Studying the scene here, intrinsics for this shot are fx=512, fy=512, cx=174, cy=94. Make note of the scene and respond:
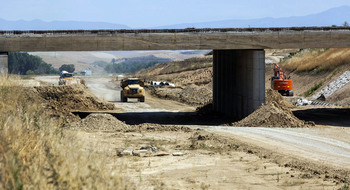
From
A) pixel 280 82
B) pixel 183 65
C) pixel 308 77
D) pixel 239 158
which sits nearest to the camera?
pixel 239 158

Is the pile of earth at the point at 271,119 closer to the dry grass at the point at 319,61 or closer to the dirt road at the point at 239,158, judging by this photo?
the dirt road at the point at 239,158

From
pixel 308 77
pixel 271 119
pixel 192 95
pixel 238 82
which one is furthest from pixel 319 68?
pixel 271 119

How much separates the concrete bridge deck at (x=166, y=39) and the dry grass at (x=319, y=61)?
106ft

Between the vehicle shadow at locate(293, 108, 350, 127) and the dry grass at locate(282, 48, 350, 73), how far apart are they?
23.5m

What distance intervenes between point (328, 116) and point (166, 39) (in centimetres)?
1423

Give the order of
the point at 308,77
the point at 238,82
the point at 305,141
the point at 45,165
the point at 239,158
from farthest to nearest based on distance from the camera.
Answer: the point at 308,77 < the point at 238,82 < the point at 305,141 < the point at 239,158 < the point at 45,165

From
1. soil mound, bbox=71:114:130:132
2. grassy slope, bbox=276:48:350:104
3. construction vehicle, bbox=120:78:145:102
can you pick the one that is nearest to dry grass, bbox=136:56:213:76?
grassy slope, bbox=276:48:350:104

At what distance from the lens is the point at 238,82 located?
123ft

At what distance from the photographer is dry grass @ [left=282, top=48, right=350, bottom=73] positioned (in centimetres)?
6575

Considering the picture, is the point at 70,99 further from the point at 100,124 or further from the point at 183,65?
the point at 183,65

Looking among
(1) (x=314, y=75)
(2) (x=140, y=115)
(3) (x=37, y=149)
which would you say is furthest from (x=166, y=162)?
(1) (x=314, y=75)

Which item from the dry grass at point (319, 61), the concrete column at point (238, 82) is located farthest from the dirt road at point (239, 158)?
the dry grass at point (319, 61)

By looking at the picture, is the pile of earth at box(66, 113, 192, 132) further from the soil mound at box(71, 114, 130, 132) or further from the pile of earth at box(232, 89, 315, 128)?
the pile of earth at box(232, 89, 315, 128)

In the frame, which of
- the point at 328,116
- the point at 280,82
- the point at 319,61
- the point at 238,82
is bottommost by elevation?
the point at 328,116
